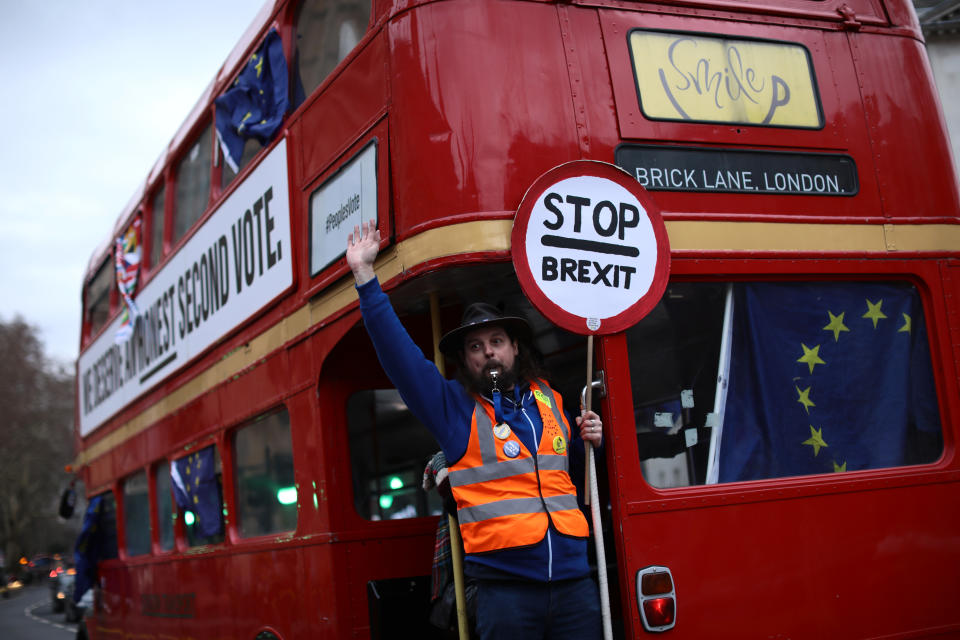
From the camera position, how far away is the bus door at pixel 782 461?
3684 mm

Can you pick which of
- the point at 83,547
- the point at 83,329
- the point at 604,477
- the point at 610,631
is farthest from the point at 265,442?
the point at 83,329

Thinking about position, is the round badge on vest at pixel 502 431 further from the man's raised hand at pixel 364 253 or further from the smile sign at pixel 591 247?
the man's raised hand at pixel 364 253

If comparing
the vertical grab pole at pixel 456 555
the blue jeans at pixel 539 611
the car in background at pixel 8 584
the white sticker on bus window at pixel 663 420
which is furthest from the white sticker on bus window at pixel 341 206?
the car in background at pixel 8 584

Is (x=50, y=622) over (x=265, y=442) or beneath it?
beneath

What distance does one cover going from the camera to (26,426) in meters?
50.2

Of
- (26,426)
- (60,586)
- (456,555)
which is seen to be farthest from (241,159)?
(26,426)

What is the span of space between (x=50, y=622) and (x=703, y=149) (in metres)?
24.1

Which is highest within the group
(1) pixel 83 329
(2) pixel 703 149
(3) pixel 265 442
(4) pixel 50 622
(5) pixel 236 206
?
(1) pixel 83 329

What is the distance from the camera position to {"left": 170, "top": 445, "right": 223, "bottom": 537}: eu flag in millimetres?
6254

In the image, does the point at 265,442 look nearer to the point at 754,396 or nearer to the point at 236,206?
the point at 236,206

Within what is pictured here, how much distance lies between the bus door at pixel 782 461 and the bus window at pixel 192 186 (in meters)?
3.79

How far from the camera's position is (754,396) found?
407cm

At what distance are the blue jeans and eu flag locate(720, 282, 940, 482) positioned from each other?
86 centimetres

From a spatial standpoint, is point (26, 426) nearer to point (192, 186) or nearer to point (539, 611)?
point (192, 186)
